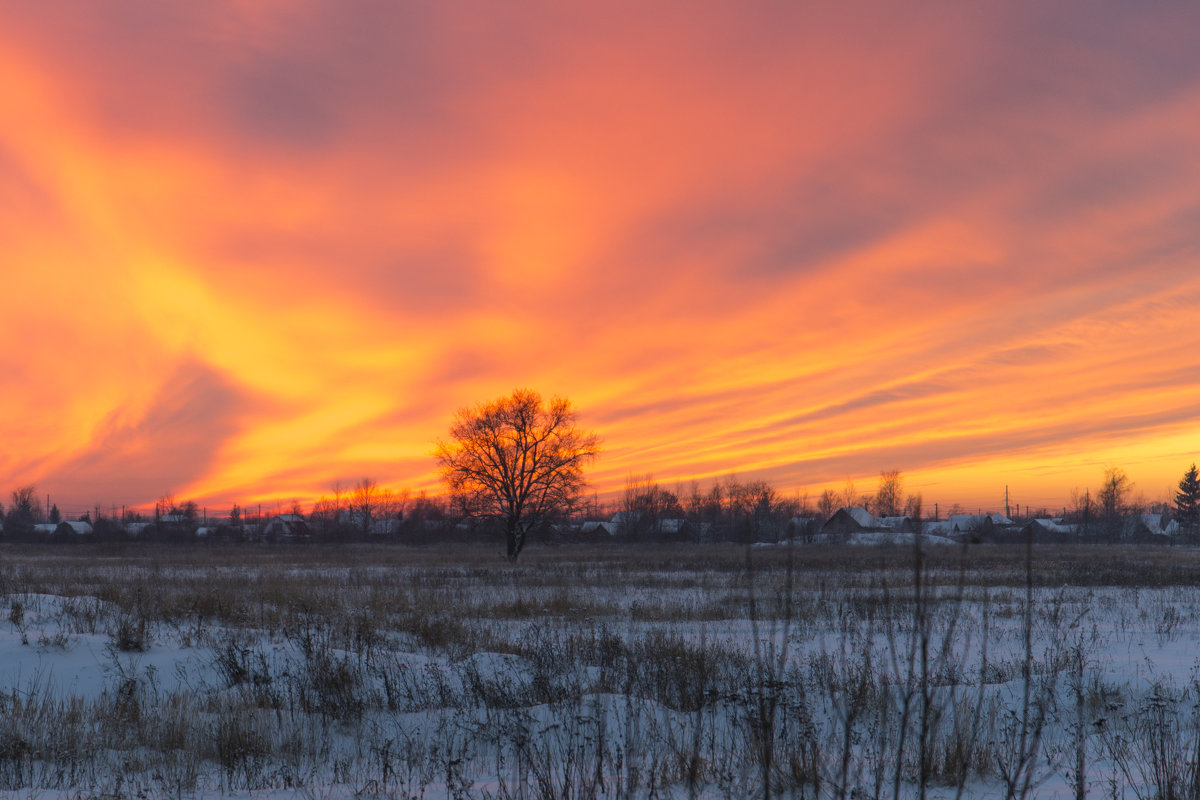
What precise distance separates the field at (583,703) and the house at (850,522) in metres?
74.0

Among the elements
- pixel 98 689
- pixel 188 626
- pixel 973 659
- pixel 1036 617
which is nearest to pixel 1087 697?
pixel 973 659

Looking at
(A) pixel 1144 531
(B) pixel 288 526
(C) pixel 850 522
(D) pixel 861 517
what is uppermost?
(D) pixel 861 517

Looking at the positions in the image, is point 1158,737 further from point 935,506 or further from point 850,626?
point 850,626

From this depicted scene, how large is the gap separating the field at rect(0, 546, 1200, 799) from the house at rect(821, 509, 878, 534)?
7397 centimetres

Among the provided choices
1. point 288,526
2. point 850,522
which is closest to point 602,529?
point 850,522

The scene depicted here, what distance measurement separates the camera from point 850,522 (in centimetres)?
9050

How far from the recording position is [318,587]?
23.2 meters

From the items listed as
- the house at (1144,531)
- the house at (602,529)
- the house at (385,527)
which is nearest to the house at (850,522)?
the house at (602,529)

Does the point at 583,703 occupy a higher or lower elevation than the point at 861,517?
higher

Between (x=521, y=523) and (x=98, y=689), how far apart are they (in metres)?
45.1

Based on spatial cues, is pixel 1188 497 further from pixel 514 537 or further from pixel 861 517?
pixel 514 537

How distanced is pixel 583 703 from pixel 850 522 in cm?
8818

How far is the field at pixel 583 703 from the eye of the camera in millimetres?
5926

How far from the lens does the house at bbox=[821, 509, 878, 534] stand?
3479 inches
